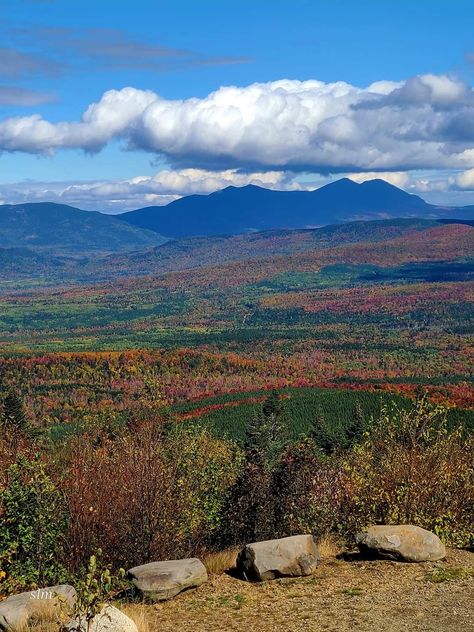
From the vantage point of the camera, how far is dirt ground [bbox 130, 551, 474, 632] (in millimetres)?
18141

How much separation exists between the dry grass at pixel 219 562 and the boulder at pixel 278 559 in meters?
1.02

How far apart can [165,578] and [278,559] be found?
12.4ft

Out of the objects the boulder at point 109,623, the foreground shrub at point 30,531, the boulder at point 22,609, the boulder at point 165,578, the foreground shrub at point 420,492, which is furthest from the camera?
the foreground shrub at point 420,492

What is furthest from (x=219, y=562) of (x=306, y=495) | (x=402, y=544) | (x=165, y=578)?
(x=306, y=495)

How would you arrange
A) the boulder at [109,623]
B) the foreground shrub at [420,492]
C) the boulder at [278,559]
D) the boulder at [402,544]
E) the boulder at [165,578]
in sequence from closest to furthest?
the boulder at [109,623] → the boulder at [165,578] → the boulder at [278,559] → the boulder at [402,544] → the foreground shrub at [420,492]

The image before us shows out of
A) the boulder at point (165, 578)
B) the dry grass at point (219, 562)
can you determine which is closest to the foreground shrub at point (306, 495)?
the dry grass at point (219, 562)

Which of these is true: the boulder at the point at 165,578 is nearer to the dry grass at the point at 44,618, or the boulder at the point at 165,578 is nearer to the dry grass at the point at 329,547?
the dry grass at the point at 44,618

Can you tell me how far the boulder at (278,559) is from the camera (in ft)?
72.1

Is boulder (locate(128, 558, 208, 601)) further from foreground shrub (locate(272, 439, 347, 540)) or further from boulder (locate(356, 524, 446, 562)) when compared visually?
foreground shrub (locate(272, 439, 347, 540))

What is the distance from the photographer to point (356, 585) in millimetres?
21219

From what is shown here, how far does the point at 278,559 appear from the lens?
22.1 meters

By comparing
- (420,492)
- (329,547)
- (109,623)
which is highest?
(109,623)

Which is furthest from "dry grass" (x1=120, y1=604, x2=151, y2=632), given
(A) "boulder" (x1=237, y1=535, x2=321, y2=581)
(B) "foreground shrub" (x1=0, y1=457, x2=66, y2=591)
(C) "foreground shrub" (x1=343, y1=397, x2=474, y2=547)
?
(C) "foreground shrub" (x1=343, y1=397, x2=474, y2=547)

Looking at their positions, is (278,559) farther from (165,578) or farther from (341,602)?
(165,578)
